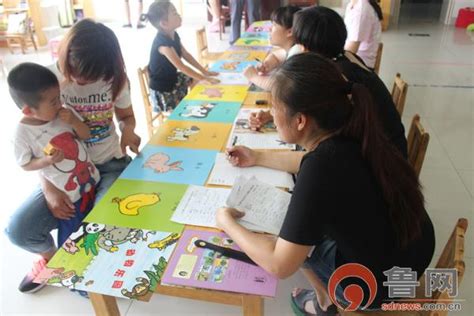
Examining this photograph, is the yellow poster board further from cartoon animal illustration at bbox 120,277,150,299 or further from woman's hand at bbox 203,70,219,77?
cartoon animal illustration at bbox 120,277,150,299

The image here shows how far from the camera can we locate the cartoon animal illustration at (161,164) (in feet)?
4.42

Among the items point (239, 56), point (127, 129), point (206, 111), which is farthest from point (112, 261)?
point (239, 56)

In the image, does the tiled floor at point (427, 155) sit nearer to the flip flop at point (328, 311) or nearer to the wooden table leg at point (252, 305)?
the flip flop at point (328, 311)

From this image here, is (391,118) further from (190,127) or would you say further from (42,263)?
(42,263)

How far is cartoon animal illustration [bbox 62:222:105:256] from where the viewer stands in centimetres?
100

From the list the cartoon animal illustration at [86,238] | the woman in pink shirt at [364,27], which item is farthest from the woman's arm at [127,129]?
the woman in pink shirt at [364,27]

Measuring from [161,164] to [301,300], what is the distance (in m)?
0.79

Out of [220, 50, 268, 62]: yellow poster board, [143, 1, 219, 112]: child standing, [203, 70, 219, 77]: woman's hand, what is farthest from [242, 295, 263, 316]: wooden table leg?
[220, 50, 268, 62]: yellow poster board

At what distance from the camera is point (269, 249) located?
3.03ft

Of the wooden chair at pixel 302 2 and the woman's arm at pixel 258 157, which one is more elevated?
the wooden chair at pixel 302 2

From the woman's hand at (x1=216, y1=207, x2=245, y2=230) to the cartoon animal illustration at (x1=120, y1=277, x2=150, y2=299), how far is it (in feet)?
0.80

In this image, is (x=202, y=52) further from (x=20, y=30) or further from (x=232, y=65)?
(x=20, y=30)

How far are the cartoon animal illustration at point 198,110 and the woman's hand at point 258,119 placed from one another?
24 cm

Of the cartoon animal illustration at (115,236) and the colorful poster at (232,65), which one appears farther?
the colorful poster at (232,65)
